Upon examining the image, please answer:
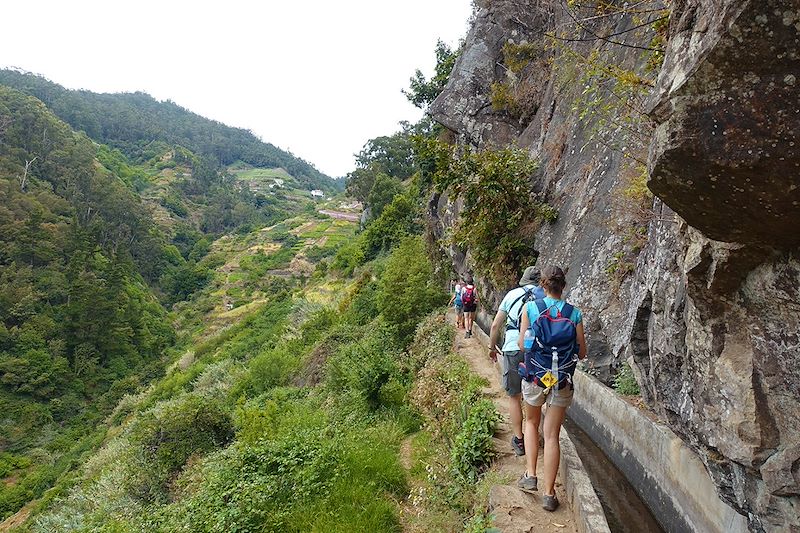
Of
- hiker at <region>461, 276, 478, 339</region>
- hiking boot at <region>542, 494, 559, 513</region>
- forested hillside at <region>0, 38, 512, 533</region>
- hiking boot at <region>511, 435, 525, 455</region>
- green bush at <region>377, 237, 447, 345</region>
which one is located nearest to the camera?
hiking boot at <region>542, 494, 559, 513</region>

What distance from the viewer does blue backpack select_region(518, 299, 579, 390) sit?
12.6 feet

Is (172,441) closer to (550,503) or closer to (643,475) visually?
(550,503)

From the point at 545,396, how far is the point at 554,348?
0.46 meters

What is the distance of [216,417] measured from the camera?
12000 mm

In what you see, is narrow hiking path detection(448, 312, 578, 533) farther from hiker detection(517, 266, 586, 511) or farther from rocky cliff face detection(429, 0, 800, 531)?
rocky cliff face detection(429, 0, 800, 531)

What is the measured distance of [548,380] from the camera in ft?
12.5

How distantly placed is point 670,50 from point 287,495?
6203mm

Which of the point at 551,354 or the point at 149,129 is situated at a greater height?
the point at 149,129

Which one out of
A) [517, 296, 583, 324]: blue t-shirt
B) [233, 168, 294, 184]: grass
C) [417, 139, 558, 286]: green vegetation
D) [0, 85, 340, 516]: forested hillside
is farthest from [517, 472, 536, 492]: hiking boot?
[233, 168, 294, 184]: grass

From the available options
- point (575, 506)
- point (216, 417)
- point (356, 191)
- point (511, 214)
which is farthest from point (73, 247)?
point (575, 506)

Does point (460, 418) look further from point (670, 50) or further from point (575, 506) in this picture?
point (670, 50)

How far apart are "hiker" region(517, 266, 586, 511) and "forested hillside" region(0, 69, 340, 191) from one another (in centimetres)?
13663

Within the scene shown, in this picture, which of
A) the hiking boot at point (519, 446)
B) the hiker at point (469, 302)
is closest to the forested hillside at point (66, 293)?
the hiker at point (469, 302)

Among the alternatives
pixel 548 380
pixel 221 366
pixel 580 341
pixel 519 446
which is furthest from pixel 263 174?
pixel 548 380
